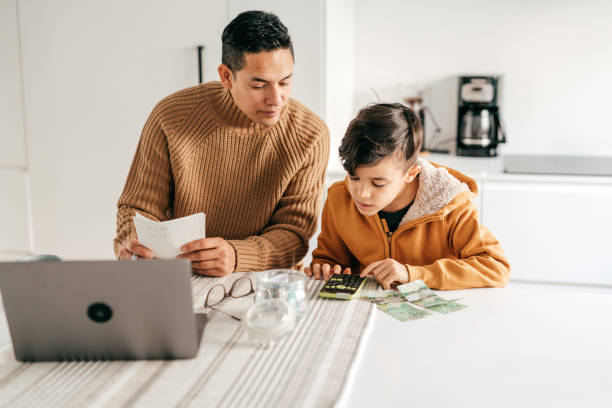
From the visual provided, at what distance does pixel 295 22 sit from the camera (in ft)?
8.04

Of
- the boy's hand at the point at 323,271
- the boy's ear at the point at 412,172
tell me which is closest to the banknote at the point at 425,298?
the boy's hand at the point at 323,271

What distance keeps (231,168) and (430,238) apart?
0.61 meters

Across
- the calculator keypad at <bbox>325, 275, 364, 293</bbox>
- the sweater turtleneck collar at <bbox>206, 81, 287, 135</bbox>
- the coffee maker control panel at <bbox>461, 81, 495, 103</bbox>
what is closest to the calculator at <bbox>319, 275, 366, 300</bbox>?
the calculator keypad at <bbox>325, 275, 364, 293</bbox>

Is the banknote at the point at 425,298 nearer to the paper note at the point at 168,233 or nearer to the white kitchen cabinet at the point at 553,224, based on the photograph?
the paper note at the point at 168,233

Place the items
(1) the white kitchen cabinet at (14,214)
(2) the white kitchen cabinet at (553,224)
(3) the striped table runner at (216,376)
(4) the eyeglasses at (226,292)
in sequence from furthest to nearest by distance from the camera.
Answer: (1) the white kitchen cabinet at (14,214), (2) the white kitchen cabinet at (553,224), (4) the eyeglasses at (226,292), (3) the striped table runner at (216,376)

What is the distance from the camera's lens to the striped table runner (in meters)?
0.82

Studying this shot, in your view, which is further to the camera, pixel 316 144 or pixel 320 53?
pixel 320 53

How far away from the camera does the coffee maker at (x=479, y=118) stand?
2730 mm

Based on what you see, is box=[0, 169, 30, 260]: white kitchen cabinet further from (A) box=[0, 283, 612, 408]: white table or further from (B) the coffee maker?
(B) the coffee maker

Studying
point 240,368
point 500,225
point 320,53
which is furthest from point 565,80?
point 240,368

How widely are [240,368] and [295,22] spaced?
187 cm

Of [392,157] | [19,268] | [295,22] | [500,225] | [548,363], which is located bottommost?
[500,225]

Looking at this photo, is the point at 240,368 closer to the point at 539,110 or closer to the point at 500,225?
the point at 500,225

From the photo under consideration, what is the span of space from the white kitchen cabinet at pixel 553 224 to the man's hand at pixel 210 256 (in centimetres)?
146
